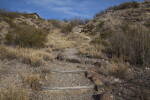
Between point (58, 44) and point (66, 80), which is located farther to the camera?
point (58, 44)

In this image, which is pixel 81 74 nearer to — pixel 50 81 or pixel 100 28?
pixel 50 81

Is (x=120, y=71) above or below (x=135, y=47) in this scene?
below

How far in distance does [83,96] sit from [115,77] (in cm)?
137

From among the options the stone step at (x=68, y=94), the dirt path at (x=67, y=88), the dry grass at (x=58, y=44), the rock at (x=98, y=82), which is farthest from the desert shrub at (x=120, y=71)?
the dry grass at (x=58, y=44)

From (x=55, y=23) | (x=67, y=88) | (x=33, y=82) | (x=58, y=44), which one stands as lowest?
(x=67, y=88)

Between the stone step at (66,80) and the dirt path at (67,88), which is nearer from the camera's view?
the dirt path at (67,88)

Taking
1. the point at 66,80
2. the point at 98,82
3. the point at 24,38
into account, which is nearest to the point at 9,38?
the point at 24,38

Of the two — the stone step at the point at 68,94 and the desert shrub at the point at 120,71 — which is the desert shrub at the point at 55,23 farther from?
the stone step at the point at 68,94

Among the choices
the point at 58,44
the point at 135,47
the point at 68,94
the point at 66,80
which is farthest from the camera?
the point at 58,44

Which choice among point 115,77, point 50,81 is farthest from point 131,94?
point 50,81

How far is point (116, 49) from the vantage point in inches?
248

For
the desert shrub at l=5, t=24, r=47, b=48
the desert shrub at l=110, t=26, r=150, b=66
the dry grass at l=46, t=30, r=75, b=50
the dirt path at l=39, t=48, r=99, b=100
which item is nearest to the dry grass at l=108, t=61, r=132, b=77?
the dirt path at l=39, t=48, r=99, b=100

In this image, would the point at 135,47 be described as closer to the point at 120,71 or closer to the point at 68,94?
the point at 120,71

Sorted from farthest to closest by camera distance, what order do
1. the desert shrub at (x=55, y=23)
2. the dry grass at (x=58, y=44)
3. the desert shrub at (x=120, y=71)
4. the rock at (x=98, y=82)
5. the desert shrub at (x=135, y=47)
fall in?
the desert shrub at (x=55, y=23) < the dry grass at (x=58, y=44) < the desert shrub at (x=135, y=47) < the desert shrub at (x=120, y=71) < the rock at (x=98, y=82)
